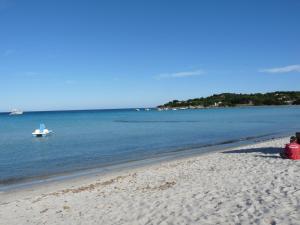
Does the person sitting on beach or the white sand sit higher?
the person sitting on beach

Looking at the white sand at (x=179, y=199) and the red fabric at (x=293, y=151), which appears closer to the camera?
the white sand at (x=179, y=199)

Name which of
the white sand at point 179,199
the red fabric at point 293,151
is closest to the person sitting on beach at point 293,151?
the red fabric at point 293,151

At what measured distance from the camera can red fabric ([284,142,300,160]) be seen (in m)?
16.5

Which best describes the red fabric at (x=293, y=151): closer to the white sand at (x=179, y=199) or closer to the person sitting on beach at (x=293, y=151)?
the person sitting on beach at (x=293, y=151)

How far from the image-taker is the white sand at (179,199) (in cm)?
916

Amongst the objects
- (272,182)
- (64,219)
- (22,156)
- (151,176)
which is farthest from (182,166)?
(22,156)

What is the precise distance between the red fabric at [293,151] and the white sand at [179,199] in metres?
0.48

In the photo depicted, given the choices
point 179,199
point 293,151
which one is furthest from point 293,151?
point 179,199

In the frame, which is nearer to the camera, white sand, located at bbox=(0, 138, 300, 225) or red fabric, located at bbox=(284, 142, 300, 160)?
Answer: white sand, located at bbox=(0, 138, 300, 225)

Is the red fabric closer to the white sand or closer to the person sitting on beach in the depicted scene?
the person sitting on beach

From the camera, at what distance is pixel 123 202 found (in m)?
11.6

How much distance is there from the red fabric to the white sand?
48cm

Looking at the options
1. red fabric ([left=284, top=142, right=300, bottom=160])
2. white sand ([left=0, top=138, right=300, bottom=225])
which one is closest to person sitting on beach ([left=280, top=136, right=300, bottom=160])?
red fabric ([left=284, top=142, right=300, bottom=160])

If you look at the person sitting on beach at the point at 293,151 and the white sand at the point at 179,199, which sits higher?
the person sitting on beach at the point at 293,151
